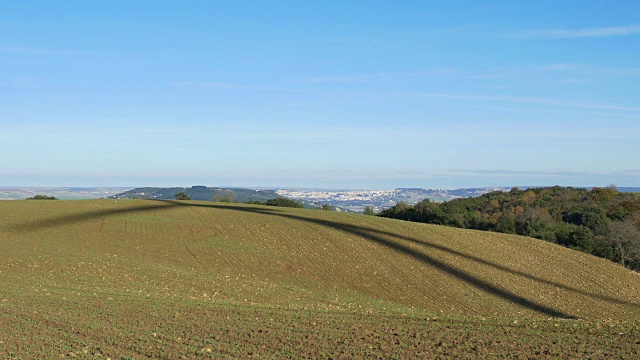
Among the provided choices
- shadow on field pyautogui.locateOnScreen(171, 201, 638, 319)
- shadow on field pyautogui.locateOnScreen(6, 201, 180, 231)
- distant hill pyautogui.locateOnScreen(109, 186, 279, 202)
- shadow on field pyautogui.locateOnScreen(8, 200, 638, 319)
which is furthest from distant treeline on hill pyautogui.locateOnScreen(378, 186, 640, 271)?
distant hill pyautogui.locateOnScreen(109, 186, 279, 202)

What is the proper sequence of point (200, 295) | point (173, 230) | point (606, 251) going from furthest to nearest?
point (606, 251) → point (173, 230) → point (200, 295)

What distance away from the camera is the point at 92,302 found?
2506cm

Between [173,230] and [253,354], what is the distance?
3409cm

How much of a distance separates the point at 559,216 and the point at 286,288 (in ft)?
272

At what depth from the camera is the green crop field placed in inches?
749

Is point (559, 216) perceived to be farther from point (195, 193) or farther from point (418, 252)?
point (195, 193)

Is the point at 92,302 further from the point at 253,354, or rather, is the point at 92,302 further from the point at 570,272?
the point at 570,272

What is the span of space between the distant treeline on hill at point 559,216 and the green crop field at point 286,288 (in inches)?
767

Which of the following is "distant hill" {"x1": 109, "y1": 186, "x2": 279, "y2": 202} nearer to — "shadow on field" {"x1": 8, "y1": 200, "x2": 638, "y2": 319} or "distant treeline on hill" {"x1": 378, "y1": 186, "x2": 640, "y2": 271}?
"distant treeline on hill" {"x1": 378, "y1": 186, "x2": 640, "y2": 271}

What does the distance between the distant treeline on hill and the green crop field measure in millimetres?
19478

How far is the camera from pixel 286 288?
3478 cm

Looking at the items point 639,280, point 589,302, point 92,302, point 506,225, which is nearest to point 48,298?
point 92,302

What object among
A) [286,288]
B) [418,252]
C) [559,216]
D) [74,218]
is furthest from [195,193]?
[286,288]

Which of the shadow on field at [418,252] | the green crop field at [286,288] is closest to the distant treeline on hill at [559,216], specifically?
the green crop field at [286,288]
